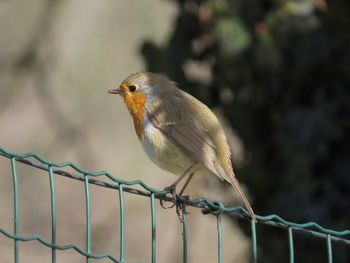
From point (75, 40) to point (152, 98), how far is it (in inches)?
109

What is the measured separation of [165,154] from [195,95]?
1408 millimetres

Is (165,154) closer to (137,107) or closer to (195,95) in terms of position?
(137,107)

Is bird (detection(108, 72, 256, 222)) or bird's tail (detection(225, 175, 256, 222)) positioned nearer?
bird's tail (detection(225, 175, 256, 222))

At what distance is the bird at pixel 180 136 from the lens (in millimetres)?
3641

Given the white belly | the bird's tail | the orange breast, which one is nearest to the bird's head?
the orange breast

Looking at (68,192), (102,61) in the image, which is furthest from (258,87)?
(68,192)

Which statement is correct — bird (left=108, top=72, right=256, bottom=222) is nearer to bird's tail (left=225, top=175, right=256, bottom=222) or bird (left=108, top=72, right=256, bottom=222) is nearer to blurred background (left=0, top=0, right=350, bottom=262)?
bird's tail (left=225, top=175, right=256, bottom=222)

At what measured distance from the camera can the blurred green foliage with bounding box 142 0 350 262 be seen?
15.4 feet

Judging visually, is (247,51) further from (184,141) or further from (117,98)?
(117,98)

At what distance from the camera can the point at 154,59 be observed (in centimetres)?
504

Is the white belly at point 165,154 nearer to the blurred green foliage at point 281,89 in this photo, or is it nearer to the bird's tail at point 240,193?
the bird's tail at point 240,193

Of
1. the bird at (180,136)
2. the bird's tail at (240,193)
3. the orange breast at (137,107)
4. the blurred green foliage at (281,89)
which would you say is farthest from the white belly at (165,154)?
the blurred green foliage at (281,89)

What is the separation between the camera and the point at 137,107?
4.00 metres

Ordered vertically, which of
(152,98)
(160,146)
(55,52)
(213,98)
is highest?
(55,52)
